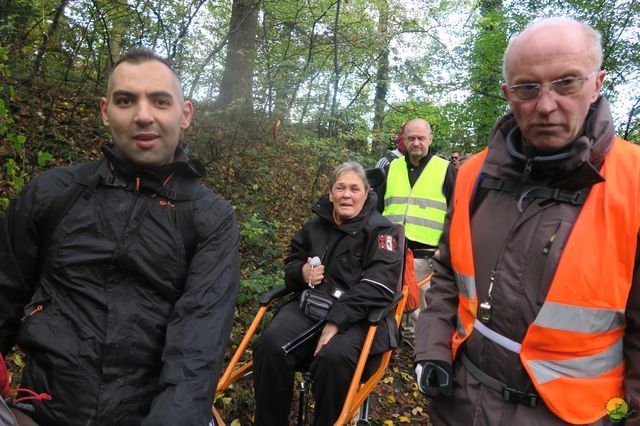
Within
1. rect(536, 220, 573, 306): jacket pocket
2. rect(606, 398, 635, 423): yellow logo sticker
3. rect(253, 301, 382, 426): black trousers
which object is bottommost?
rect(253, 301, 382, 426): black trousers

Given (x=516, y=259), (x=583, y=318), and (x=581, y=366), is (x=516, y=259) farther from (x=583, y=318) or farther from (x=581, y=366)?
(x=581, y=366)

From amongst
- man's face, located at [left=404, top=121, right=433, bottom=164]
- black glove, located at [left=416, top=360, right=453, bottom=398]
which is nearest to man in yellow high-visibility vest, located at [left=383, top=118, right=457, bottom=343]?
man's face, located at [left=404, top=121, right=433, bottom=164]

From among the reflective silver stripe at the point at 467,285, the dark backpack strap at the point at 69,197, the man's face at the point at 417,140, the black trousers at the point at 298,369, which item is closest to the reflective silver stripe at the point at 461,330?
the reflective silver stripe at the point at 467,285

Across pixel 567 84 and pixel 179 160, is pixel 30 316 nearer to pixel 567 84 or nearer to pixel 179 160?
pixel 179 160

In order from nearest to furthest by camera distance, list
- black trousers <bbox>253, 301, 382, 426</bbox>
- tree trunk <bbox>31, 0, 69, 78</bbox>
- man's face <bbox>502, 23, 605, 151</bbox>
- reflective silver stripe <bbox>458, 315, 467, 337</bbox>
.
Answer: man's face <bbox>502, 23, 605, 151</bbox> → reflective silver stripe <bbox>458, 315, 467, 337</bbox> → black trousers <bbox>253, 301, 382, 426</bbox> → tree trunk <bbox>31, 0, 69, 78</bbox>

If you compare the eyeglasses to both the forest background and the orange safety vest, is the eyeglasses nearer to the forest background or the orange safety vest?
the orange safety vest

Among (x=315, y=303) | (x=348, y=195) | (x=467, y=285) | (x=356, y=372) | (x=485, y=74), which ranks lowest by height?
(x=356, y=372)

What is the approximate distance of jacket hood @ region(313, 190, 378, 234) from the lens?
3.45 metres

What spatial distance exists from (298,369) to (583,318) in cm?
216

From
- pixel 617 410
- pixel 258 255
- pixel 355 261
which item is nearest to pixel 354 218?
pixel 355 261

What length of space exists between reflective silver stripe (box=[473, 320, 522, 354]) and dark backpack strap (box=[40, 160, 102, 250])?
5.55 ft

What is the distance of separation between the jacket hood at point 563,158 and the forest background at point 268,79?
10.1 feet

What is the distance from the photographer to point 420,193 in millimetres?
4621

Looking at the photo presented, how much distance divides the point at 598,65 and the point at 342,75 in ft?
28.4
